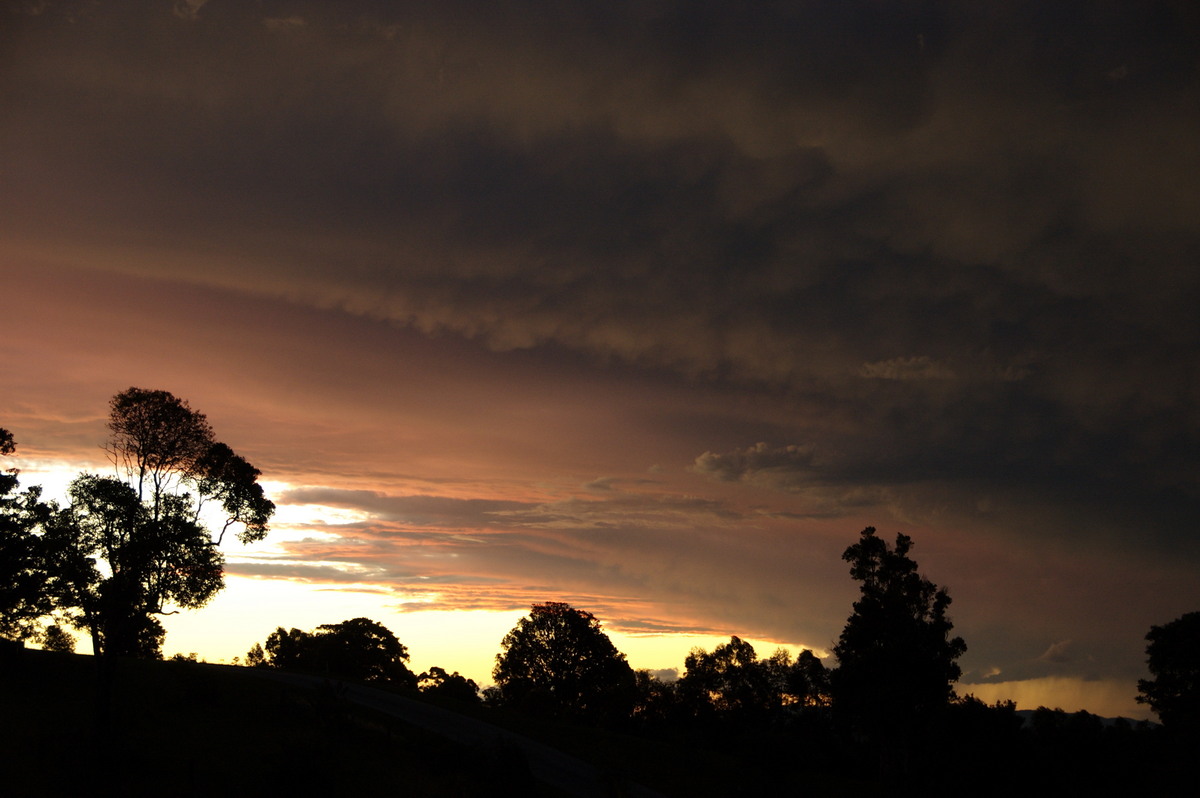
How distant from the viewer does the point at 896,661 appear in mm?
52781

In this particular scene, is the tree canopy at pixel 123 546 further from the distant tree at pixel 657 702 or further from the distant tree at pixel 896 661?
the distant tree at pixel 657 702

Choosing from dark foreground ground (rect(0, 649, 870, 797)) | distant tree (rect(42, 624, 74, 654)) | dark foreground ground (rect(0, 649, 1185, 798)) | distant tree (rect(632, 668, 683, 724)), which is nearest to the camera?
dark foreground ground (rect(0, 649, 870, 797))

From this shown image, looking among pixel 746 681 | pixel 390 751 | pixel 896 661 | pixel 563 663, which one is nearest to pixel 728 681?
pixel 746 681

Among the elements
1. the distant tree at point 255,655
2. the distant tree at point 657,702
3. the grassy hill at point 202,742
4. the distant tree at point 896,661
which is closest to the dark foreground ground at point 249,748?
the grassy hill at point 202,742

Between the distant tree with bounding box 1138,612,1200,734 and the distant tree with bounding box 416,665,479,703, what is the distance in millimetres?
72219

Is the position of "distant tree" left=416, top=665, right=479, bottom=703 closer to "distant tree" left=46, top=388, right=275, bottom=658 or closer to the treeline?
the treeline

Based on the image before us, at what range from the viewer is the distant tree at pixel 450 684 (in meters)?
82.6

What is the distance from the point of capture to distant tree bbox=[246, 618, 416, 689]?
92562mm

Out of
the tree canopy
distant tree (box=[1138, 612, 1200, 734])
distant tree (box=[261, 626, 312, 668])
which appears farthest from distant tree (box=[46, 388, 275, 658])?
distant tree (box=[1138, 612, 1200, 734])

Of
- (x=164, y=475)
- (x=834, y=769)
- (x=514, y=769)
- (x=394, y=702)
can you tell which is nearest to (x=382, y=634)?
(x=394, y=702)

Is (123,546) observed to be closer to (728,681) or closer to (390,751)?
(390,751)

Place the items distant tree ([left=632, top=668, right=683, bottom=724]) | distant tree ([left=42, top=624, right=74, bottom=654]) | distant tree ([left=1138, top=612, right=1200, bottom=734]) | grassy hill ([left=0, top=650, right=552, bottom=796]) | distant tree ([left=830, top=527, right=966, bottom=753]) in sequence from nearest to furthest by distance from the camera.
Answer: grassy hill ([left=0, top=650, right=552, bottom=796])
distant tree ([left=42, top=624, right=74, bottom=654])
distant tree ([left=830, top=527, right=966, bottom=753])
distant tree ([left=1138, top=612, right=1200, bottom=734])
distant tree ([left=632, top=668, right=683, bottom=724])

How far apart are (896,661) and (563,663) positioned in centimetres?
5784

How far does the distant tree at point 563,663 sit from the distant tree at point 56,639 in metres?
57.5
